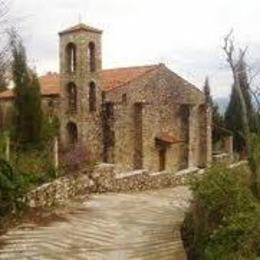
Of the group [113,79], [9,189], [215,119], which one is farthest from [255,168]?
[215,119]

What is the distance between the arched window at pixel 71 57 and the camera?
35.6 meters

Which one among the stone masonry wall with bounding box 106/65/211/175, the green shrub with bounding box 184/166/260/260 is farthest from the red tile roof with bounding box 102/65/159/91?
the green shrub with bounding box 184/166/260/260

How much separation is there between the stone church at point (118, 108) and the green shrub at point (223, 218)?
55.5ft

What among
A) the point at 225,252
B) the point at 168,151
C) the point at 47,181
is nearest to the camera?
the point at 225,252

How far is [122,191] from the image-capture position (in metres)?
24.4

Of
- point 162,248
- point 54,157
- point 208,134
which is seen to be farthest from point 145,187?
point 208,134

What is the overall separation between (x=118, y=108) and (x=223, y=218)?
20661mm

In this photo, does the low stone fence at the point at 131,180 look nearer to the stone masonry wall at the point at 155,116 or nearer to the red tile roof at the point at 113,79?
the stone masonry wall at the point at 155,116

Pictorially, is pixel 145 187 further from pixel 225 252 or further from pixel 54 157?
pixel 225 252

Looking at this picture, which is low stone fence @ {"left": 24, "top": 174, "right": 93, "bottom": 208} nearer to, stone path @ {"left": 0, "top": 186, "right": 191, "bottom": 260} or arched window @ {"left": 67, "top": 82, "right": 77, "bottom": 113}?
stone path @ {"left": 0, "top": 186, "right": 191, "bottom": 260}

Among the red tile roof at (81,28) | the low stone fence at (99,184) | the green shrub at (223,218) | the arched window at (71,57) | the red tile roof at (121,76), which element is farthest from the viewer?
the red tile roof at (121,76)

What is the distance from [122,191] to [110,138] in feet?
37.7

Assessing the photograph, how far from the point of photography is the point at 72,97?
1436 inches

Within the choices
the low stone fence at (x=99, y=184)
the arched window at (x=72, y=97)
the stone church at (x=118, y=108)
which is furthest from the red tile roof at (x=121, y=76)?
the low stone fence at (x=99, y=184)
